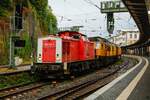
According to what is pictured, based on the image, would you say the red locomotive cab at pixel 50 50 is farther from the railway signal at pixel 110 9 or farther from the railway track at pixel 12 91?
the railway signal at pixel 110 9

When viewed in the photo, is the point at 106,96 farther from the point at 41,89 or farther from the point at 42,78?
the point at 42,78

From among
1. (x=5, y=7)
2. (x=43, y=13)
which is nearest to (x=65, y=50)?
(x=5, y=7)

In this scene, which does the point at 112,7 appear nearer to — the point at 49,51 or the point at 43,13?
the point at 43,13

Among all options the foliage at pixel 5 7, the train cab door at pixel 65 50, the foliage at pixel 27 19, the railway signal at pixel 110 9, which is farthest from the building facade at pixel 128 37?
the train cab door at pixel 65 50

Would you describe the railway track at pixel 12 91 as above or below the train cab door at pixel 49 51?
below

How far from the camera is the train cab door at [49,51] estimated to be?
90.6ft

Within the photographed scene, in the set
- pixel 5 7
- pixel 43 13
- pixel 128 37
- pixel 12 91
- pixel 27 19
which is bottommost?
pixel 12 91

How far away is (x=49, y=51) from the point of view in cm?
2775

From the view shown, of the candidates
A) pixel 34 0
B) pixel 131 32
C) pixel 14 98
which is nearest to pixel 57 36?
pixel 14 98

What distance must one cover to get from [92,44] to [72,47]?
27.7ft

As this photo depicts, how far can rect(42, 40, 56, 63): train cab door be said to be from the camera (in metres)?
27.6

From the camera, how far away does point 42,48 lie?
2806cm

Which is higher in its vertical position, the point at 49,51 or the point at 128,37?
the point at 128,37

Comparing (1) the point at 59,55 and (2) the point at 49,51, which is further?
(2) the point at 49,51
